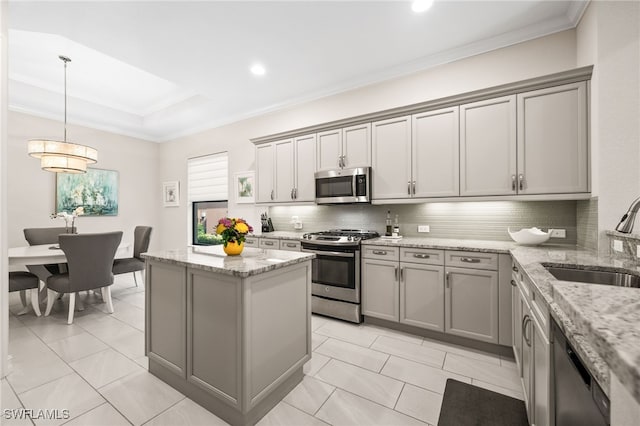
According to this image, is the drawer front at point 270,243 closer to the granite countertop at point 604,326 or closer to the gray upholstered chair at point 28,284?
the gray upholstered chair at point 28,284

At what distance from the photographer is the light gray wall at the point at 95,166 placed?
437cm

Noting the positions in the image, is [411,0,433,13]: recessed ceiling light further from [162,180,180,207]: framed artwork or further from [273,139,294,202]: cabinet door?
[162,180,180,207]: framed artwork

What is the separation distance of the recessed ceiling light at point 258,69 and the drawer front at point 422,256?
2.83 metres

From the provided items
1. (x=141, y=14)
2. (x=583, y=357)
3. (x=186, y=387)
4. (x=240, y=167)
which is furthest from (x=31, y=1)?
(x=583, y=357)

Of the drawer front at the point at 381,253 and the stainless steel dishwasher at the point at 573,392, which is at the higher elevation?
the drawer front at the point at 381,253

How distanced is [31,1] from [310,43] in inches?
98.8

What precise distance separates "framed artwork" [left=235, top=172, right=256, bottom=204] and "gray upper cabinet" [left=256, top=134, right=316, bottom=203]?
45cm

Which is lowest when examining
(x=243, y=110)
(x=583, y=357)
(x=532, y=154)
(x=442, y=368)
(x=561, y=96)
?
(x=442, y=368)

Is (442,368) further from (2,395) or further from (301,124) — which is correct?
(301,124)

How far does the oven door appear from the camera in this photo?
312 centimetres

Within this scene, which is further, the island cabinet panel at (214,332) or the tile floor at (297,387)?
the tile floor at (297,387)

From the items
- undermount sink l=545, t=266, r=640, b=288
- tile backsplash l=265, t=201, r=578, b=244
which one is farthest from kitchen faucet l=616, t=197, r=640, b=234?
tile backsplash l=265, t=201, r=578, b=244

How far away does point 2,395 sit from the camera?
1935 mm

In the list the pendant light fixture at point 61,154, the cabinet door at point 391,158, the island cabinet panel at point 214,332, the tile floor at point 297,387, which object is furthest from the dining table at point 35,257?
the cabinet door at point 391,158
